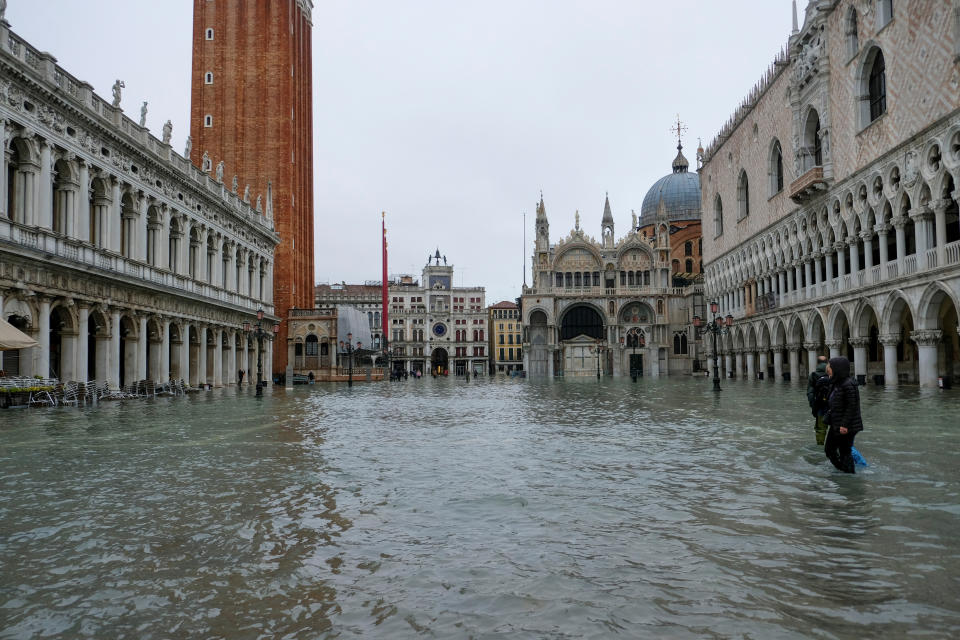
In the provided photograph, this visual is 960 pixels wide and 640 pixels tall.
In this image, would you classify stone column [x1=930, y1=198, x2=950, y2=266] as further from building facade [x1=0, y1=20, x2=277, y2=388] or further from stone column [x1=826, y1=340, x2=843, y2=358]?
building facade [x1=0, y1=20, x2=277, y2=388]

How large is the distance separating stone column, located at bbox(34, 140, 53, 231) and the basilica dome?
76.8 metres

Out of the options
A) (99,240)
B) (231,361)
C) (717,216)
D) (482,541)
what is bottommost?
(482,541)

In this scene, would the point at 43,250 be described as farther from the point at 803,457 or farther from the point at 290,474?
the point at 803,457

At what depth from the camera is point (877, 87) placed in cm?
3297

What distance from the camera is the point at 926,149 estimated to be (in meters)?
27.5

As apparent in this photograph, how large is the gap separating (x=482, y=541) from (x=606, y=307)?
7663 cm

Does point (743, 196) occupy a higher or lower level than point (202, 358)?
higher

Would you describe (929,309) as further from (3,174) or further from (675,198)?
(675,198)

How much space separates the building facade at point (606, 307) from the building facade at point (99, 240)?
42.7 m

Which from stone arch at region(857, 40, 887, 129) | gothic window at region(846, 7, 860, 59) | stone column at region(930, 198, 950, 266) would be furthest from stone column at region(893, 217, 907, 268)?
gothic window at region(846, 7, 860, 59)

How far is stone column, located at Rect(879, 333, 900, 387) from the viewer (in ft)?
104

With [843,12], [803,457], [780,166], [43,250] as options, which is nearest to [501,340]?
[780,166]

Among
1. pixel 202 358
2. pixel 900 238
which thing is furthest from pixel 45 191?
pixel 900 238

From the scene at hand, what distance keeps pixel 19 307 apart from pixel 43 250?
222cm
